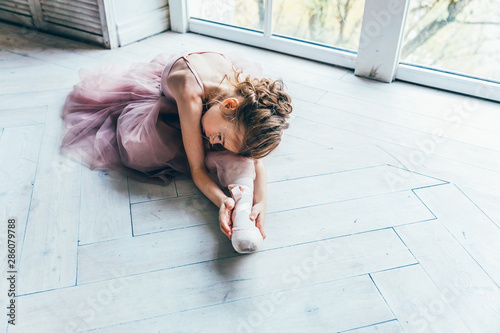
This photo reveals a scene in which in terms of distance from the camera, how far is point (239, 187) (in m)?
1.21

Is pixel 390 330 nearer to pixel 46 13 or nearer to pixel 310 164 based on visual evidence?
pixel 310 164

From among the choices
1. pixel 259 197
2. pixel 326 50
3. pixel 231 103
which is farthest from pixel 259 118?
pixel 326 50

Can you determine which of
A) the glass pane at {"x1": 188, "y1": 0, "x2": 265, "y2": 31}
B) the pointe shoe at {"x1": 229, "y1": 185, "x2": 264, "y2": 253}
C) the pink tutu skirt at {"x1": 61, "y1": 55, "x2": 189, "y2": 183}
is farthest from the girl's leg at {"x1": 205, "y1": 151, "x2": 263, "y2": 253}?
the glass pane at {"x1": 188, "y1": 0, "x2": 265, "y2": 31}

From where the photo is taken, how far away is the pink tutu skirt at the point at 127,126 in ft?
4.49

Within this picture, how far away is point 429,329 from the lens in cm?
93

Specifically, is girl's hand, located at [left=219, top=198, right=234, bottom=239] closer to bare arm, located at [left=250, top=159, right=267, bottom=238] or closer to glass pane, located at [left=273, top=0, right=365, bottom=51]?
bare arm, located at [left=250, top=159, right=267, bottom=238]

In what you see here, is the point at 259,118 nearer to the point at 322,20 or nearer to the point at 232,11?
the point at 322,20

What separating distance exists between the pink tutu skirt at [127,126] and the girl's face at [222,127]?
186 millimetres

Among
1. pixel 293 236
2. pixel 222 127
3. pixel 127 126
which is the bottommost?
pixel 293 236

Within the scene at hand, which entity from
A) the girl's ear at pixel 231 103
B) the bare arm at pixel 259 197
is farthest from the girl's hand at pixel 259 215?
the girl's ear at pixel 231 103

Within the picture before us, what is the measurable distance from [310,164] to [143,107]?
1.91 feet

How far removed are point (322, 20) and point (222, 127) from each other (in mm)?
1173

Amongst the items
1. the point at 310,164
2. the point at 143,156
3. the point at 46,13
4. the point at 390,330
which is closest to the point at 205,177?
the point at 143,156

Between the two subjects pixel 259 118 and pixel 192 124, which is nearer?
pixel 259 118
